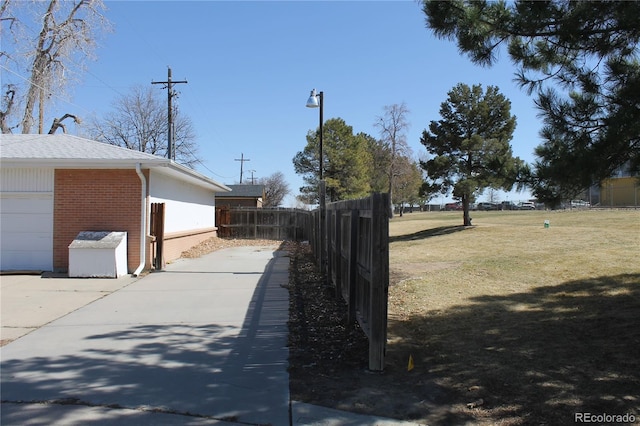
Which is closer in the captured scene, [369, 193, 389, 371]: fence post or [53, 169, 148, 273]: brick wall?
[369, 193, 389, 371]: fence post

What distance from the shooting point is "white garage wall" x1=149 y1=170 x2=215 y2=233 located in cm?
1370

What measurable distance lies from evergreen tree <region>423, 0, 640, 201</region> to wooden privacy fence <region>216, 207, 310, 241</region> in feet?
72.5

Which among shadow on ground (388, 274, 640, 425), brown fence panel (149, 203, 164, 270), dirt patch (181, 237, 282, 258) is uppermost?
brown fence panel (149, 203, 164, 270)

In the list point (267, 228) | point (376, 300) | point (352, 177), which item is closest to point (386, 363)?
point (376, 300)

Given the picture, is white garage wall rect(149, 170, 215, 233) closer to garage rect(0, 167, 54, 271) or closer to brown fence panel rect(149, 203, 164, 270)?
brown fence panel rect(149, 203, 164, 270)

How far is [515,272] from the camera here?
11.2 metres

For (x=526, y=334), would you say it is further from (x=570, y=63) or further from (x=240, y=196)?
(x=240, y=196)

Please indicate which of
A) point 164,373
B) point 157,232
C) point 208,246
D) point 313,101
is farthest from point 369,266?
point 208,246

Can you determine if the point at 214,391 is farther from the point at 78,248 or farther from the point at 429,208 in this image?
the point at 429,208

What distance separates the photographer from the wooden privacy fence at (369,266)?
4.90 m

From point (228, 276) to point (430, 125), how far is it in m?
19.5

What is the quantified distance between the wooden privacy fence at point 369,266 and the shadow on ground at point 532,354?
51 centimetres

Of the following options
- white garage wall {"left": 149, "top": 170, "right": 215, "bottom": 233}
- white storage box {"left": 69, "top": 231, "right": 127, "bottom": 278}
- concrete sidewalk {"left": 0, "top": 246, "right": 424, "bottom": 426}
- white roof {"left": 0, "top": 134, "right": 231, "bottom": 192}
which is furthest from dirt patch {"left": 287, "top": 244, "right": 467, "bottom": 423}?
white garage wall {"left": 149, "top": 170, "right": 215, "bottom": 233}

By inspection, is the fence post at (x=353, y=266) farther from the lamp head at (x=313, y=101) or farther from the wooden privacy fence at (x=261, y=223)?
the wooden privacy fence at (x=261, y=223)
